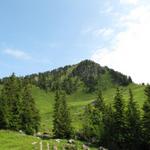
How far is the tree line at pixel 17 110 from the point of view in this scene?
98188 mm

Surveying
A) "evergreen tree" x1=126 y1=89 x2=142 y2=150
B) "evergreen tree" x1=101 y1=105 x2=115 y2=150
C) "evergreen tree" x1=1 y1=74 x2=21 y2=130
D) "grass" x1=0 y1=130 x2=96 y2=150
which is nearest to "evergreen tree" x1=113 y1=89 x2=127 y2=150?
A: "evergreen tree" x1=101 y1=105 x2=115 y2=150

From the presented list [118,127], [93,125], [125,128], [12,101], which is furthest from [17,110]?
[125,128]

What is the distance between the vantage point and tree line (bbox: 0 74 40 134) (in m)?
98.2

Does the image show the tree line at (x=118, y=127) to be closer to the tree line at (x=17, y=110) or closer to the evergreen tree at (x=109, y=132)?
the evergreen tree at (x=109, y=132)

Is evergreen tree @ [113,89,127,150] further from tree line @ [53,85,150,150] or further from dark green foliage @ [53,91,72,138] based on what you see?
dark green foliage @ [53,91,72,138]

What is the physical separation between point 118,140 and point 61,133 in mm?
17208

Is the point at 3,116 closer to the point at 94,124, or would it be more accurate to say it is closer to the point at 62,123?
the point at 62,123

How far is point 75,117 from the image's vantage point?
189375 millimetres

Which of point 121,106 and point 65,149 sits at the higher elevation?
point 121,106

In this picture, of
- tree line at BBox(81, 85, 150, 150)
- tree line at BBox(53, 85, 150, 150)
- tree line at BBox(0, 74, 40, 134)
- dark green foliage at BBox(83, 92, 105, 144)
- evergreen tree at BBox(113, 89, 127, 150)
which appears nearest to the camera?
tree line at BBox(81, 85, 150, 150)

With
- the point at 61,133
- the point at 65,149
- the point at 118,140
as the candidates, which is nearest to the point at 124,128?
the point at 118,140

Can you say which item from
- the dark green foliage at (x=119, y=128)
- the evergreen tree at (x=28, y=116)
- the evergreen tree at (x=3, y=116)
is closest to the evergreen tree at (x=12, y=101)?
the evergreen tree at (x=3, y=116)

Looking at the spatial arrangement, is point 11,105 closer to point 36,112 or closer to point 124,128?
point 36,112

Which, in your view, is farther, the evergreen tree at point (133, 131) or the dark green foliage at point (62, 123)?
the dark green foliage at point (62, 123)
